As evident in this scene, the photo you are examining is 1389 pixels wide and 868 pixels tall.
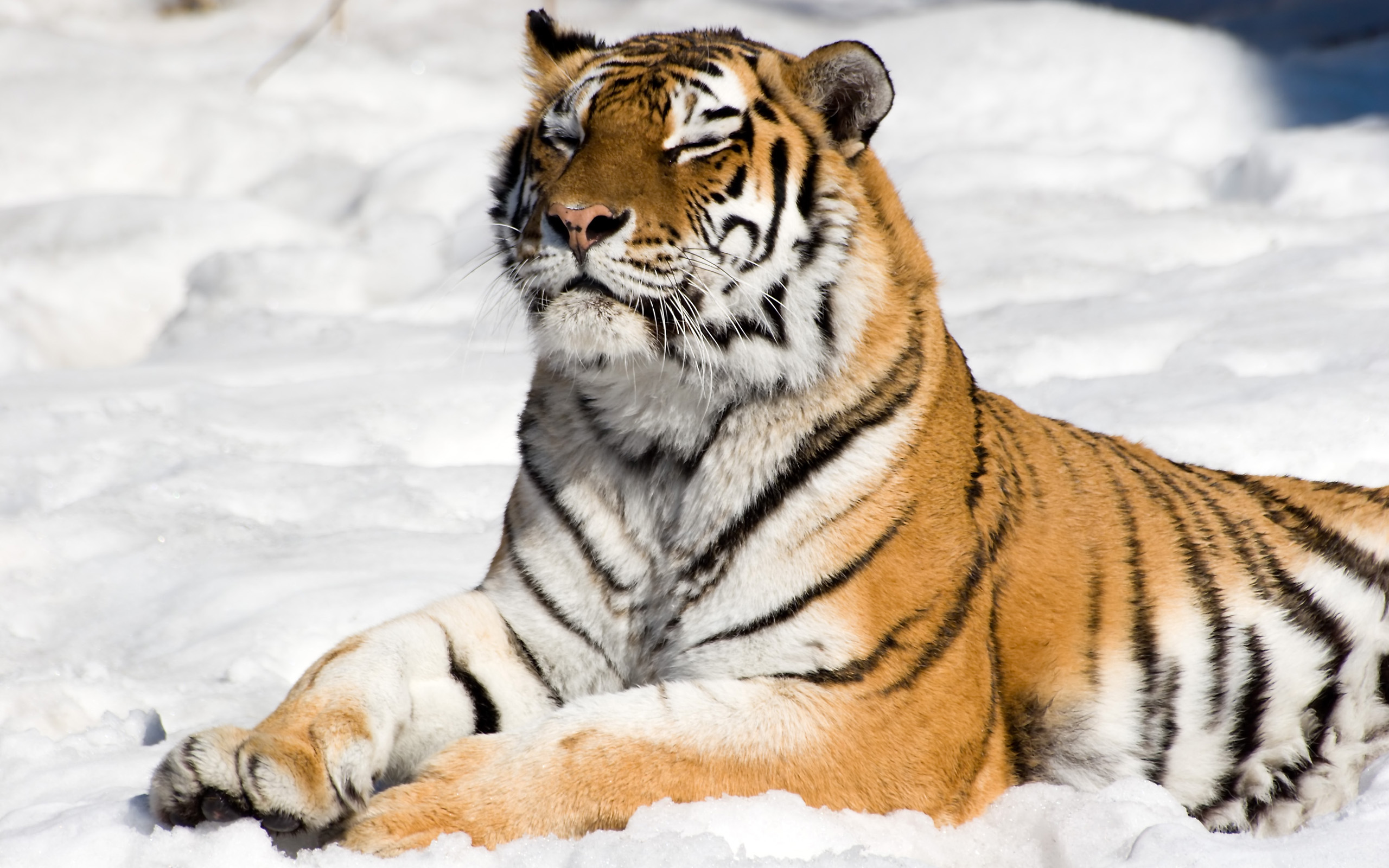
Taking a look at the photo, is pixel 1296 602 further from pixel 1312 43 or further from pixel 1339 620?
pixel 1312 43

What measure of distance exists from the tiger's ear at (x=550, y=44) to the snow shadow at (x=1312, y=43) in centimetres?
446

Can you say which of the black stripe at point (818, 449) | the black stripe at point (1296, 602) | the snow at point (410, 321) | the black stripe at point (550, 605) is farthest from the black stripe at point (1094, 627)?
the black stripe at point (550, 605)

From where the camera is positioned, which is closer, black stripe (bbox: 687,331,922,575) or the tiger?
the tiger

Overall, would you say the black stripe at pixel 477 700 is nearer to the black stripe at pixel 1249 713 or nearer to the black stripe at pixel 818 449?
the black stripe at pixel 818 449

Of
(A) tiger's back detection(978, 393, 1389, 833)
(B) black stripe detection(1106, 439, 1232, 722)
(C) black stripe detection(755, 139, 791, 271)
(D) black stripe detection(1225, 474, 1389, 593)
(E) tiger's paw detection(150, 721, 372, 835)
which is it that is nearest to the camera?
(E) tiger's paw detection(150, 721, 372, 835)

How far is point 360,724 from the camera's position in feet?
5.08

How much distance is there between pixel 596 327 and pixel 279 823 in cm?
66

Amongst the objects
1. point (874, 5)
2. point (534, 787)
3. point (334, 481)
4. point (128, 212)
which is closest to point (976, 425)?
point (534, 787)

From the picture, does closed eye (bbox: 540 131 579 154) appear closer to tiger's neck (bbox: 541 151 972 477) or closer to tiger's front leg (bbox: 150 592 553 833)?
tiger's neck (bbox: 541 151 972 477)

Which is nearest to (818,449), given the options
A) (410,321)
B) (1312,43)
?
(410,321)

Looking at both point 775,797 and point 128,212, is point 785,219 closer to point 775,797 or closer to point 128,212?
point 775,797

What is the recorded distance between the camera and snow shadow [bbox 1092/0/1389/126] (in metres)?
5.64

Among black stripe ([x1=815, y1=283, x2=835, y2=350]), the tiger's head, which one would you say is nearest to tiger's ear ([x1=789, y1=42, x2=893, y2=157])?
the tiger's head

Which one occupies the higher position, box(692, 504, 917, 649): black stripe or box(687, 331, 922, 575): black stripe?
box(687, 331, 922, 575): black stripe
